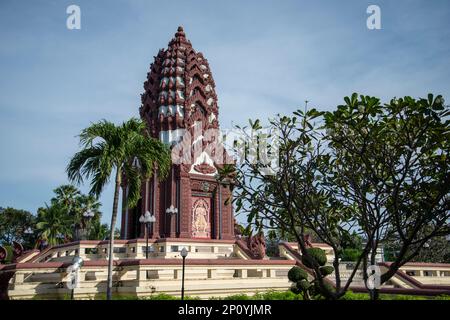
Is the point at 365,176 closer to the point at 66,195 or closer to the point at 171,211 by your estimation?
the point at 171,211

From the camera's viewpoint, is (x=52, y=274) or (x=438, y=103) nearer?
(x=438, y=103)

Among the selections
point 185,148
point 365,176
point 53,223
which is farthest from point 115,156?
point 53,223

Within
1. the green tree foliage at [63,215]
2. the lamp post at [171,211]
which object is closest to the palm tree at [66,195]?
the green tree foliage at [63,215]

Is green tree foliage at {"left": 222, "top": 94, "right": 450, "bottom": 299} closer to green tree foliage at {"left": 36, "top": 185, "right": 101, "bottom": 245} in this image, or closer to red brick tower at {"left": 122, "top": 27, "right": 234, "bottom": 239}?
red brick tower at {"left": 122, "top": 27, "right": 234, "bottom": 239}

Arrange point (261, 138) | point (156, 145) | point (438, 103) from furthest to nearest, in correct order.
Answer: point (156, 145) < point (261, 138) < point (438, 103)

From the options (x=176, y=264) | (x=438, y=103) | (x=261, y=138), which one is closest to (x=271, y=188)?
(x=261, y=138)

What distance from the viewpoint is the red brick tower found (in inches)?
1278

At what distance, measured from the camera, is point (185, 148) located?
34.0m

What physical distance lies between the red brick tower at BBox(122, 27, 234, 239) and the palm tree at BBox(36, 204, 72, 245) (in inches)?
455

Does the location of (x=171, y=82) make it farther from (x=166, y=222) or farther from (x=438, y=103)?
(x=438, y=103)

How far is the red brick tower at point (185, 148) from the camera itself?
1278 inches

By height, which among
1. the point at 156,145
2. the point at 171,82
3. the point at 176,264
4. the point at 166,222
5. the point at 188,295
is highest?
the point at 171,82

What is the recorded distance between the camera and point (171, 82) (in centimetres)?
3616
